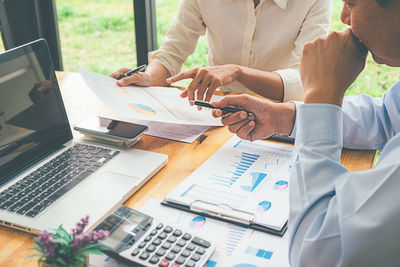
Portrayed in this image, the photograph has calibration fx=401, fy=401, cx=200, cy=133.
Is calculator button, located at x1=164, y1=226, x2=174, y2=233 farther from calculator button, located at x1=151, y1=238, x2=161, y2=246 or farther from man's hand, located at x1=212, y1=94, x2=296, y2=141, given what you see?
man's hand, located at x1=212, y1=94, x2=296, y2=141

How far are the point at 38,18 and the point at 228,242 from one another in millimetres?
2467

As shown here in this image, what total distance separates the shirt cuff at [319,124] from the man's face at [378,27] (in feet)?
0.49

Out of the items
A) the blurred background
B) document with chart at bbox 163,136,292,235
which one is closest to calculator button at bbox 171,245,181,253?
document with chart at bbox 163,136,292,235

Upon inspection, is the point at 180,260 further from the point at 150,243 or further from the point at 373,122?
the point at 373,122

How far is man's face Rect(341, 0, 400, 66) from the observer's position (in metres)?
0.70

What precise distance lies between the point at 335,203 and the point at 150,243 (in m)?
0.31

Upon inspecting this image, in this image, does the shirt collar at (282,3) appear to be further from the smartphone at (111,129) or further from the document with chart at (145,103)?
the smartphone at (111,129)

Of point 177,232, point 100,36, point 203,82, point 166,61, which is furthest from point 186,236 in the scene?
point 100,36

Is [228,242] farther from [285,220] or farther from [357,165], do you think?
[357,165]

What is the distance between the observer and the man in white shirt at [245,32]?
1.54 m

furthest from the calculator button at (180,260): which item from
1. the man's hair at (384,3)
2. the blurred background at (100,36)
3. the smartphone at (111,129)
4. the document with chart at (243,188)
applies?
the blurred background at (100,36)

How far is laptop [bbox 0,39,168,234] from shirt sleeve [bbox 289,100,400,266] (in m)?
0.37

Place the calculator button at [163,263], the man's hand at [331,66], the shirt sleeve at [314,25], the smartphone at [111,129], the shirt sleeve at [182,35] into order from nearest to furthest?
the calculator button at [163,263]
the man's hand at [331,66]
the smartphone at [111,129]
the shirt sleeve at [314,25]
the shirt sleeve at [182,35]

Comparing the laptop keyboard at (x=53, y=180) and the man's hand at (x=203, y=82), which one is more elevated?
the man's hand at (x=203, y=82)
